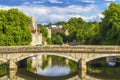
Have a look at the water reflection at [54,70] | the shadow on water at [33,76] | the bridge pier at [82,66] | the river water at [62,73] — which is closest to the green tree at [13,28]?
the river water at [62,73]

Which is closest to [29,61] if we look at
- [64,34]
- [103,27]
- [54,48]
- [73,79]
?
[103,27]

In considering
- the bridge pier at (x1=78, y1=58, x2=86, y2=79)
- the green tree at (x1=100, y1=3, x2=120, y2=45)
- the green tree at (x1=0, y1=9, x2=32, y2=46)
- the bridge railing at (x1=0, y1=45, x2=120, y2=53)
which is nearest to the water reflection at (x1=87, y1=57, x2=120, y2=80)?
the bridge pier at (x1=78, y1=58, x2=86, y2=79)

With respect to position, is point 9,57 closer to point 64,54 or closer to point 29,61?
point 64,54

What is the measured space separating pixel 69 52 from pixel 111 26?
1732 centimetres

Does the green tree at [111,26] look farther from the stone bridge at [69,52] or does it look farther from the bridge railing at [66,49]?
the bridge railing at [66,49]

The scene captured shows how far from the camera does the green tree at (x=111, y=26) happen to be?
3091 inches

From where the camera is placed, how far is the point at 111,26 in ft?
267

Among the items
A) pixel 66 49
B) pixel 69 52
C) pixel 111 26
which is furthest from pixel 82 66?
pixel 111 26

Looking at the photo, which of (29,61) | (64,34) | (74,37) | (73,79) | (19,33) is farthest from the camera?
(64,34)

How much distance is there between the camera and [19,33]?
269 ft

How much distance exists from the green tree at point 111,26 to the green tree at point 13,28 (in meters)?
14.4

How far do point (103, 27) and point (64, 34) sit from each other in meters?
95.4

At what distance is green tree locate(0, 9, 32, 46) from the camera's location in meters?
81.1

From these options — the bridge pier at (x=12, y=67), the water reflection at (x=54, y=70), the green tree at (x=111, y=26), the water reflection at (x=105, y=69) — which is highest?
the green tree at (x=111, y=26)
